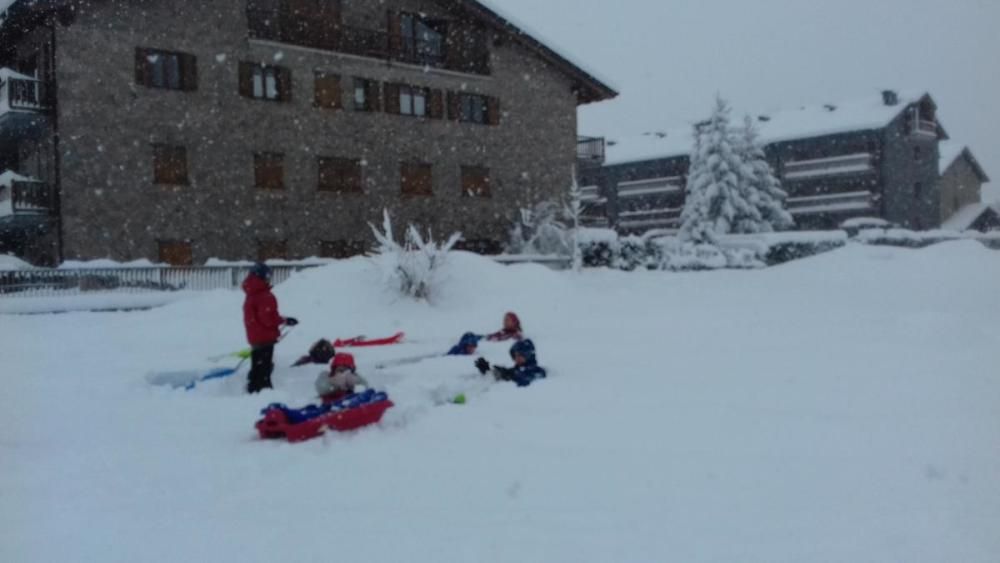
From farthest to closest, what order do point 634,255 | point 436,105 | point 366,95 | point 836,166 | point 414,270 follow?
point 836,166
point 436,105
point 366,95
point 634,255
point 414,270

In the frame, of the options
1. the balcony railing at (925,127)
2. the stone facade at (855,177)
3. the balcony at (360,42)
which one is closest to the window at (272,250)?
the balcony at (360,42)

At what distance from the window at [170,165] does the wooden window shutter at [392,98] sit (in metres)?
7.28

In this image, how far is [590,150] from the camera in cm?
3519

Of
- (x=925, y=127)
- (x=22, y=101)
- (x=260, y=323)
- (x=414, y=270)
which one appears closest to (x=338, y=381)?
(x=260, y=323)

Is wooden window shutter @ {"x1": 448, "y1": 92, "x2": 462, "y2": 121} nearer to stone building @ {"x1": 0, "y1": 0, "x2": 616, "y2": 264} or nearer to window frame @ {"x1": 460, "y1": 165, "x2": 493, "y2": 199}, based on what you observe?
stone building @ {"x1": 0, "y1": 0, "x2": 616, "y2": 264}

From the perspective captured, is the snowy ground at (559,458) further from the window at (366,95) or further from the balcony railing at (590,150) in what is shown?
the balcony railing at (590,150)

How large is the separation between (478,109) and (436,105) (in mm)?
1928

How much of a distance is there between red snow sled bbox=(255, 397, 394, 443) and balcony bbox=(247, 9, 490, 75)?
2156 cm

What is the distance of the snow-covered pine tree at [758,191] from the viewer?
39.2 meters

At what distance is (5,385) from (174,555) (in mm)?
6626

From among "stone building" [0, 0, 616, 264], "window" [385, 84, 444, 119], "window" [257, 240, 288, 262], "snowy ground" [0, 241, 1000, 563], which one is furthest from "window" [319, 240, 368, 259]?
"snowy ground" [0, 241, 1000, 563]

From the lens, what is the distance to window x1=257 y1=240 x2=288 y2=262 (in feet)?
84.9

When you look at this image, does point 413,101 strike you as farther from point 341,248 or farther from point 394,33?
point 341,248

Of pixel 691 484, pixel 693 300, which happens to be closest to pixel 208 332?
pixel 693 300
